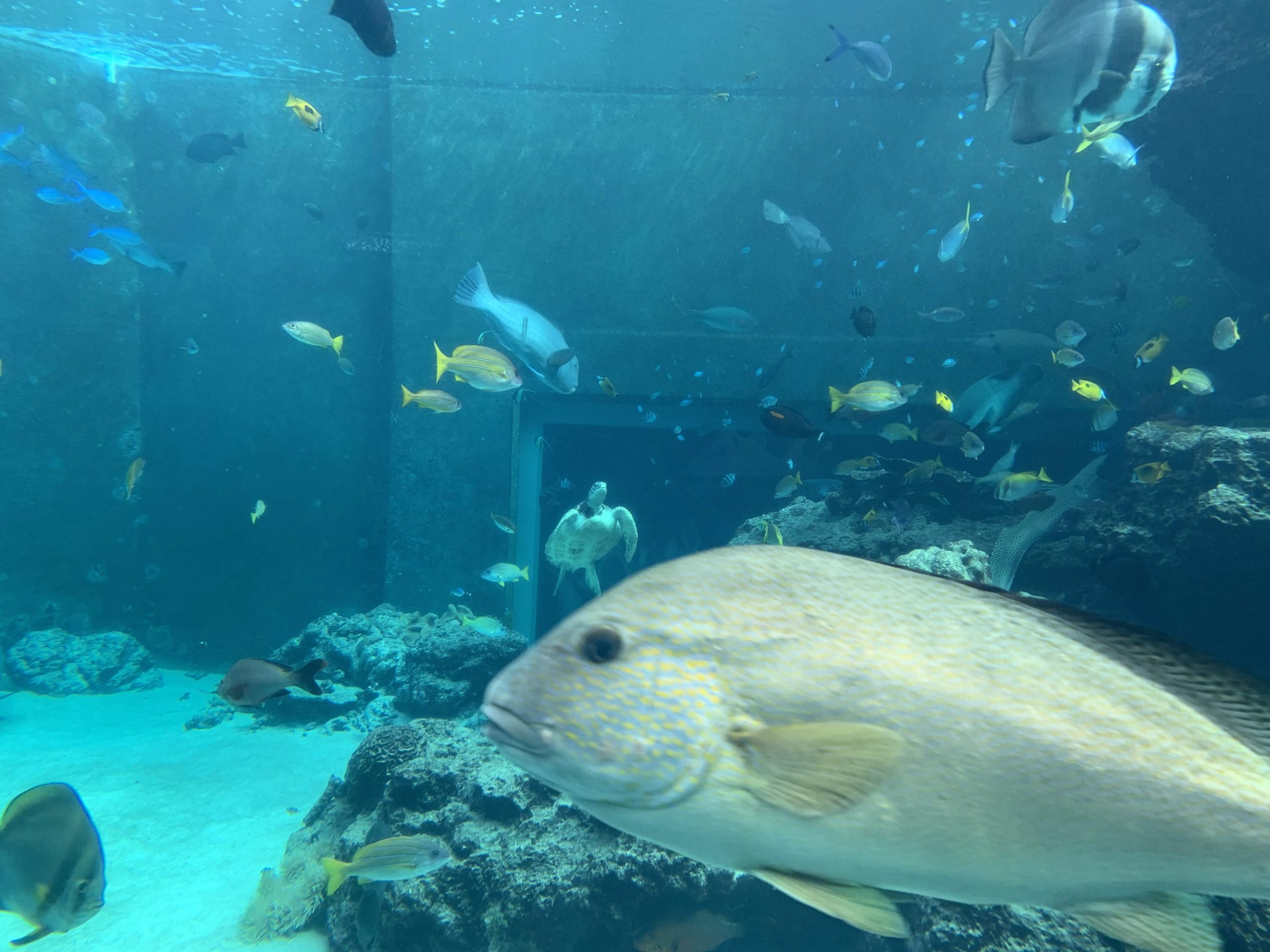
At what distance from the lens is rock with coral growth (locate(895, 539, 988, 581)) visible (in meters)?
4.19

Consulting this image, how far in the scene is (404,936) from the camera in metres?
3.08

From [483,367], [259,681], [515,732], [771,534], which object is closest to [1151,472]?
[771,534]

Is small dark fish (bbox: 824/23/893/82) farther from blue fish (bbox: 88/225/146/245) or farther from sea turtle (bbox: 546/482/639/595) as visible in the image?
blue fish (bbox: 88/225/146/245)

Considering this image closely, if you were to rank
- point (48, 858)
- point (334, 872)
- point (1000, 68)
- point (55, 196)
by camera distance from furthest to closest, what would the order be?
point (55, 196), point (1000, 68), point (334, 872), point (48, 858)

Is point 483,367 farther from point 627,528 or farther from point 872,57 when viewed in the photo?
point 872,57

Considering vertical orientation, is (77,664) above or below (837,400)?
below

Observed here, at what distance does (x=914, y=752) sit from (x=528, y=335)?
672cm

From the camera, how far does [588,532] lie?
25.7ft

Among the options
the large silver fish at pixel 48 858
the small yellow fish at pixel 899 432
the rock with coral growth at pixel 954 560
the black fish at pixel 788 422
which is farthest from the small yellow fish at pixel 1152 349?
the large silver fish at pixel 48 858

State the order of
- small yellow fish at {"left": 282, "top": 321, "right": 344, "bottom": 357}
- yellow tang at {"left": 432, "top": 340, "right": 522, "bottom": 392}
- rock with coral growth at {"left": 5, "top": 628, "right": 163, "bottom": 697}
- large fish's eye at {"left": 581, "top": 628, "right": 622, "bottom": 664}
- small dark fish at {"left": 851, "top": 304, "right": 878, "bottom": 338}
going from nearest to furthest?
large fish's eye at {"left": 581, "top": 628, "right": 622, "bottom": 664}
small dark fish at {"left": 851, "top": 304, "right": 878, "bottom": 338}
yellow tang at {"left": 432, "top": 340, "right": 522, "bottom": 392}
small yellow fish at {"left": 282, "top": 321, "right": 344, "bottom": 357}
rock with coral growth at {"left": 5, "top": 628, "right": 163, "bottom": 697}

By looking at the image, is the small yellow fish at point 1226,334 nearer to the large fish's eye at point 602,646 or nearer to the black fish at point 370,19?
the black fish at point 370,19

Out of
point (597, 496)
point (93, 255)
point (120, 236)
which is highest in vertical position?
point (120, 236)

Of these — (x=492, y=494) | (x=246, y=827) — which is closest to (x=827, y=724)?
(x=246, y=827)

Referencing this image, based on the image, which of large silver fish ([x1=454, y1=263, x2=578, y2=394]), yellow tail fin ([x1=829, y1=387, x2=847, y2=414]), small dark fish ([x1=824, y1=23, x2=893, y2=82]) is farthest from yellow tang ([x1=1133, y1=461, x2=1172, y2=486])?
large silver fish ([x1=454, y1=263, x2=578, y2=394])
